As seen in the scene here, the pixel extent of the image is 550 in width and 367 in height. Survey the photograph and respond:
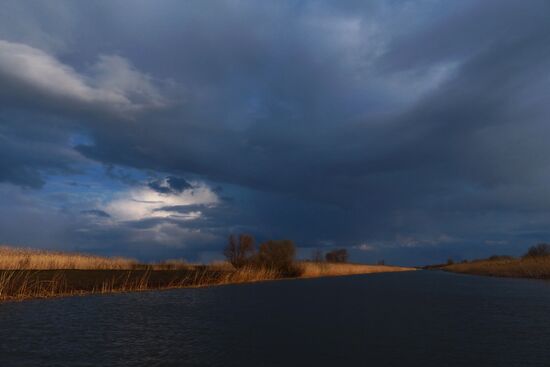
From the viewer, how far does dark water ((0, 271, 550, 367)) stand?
12.7m

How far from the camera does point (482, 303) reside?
92.3 ft

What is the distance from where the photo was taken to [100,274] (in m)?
37.6

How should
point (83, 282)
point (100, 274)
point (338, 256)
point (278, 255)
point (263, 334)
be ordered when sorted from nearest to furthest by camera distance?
1. point (263, 334)
2. point (83, 282)
3. point (100, 274)
4. point (278, 255)
5. point (338, 256)

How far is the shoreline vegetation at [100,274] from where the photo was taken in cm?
2700

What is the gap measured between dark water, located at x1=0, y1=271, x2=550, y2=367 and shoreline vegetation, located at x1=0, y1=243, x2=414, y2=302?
382cm

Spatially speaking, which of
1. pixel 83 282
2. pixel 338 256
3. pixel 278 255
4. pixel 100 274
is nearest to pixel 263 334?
pixel 83 282

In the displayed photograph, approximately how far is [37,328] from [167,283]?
21198 millimetres

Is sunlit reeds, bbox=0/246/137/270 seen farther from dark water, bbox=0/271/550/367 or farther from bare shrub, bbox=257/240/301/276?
bare shrub, bbox=257/240/301/276

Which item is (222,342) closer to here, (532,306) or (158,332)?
(158,332)

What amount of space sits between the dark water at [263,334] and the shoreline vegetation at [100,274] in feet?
12.5

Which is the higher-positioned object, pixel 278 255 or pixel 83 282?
pixel 278 255

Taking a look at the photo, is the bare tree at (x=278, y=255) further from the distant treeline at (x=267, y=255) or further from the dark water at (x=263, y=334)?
the dark water at (x=263, y=334)

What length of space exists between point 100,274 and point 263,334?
26.2m

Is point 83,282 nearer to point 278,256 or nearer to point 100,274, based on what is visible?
point 100,274
